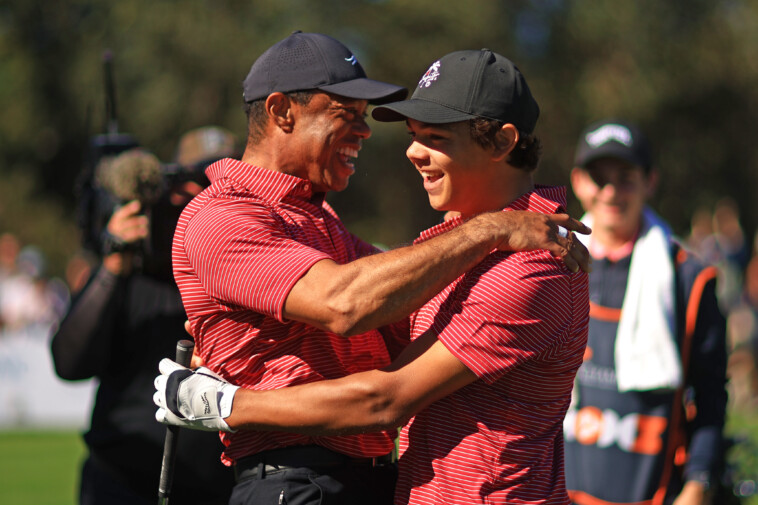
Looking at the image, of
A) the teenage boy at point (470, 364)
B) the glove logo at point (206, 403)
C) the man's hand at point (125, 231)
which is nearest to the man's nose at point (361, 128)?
the teenage boy at point (470, 364)

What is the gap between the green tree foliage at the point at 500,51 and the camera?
23891 mm

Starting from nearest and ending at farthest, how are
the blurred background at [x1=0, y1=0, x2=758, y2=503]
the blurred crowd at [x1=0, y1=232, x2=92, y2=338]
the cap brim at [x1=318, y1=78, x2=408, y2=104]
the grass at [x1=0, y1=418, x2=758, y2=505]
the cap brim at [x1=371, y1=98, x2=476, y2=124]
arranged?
the cap brim at [x1=371, y1=98, x2=476, y2=124]
the cap brim at [x1=318, y1=78, x2=408, y2=104]
the grass at [x1=0, y1=418, x2=758, y2=505]
the blurred crowd at [x1=0, y1=232, x2=92, y2=338]
the blurred background at [x1=0, y1=0, x2=758, y2=503]

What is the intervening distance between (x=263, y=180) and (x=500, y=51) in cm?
2132

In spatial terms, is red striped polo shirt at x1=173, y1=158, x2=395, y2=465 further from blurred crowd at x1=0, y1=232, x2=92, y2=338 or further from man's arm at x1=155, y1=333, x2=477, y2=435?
blurred crowd at x1=0, y1=232, x2=92, y2=338

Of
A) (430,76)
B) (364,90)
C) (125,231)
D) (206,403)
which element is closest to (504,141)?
(430,76)

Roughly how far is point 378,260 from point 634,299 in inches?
89.7

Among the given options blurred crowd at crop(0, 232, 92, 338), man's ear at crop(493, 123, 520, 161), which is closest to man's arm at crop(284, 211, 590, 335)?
man's ear at crop(493, 123, 520, 161)

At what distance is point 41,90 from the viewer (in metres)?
27.5

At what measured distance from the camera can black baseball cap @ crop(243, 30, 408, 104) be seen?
11.2 feet

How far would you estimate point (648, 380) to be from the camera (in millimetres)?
4602

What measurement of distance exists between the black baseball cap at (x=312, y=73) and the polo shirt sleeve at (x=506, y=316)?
2.71 feet

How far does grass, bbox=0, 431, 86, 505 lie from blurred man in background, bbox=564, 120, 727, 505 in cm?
568

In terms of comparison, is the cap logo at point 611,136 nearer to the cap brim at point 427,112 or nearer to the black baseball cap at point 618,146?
the black baseball cap at point 618,146

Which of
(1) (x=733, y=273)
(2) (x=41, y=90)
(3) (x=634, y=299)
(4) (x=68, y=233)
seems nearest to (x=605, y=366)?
(3) (x=634, y=299)
